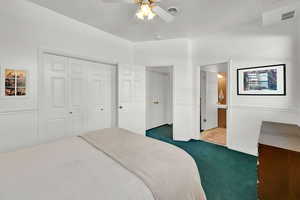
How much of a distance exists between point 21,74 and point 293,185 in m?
3.47

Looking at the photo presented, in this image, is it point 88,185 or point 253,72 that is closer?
point 88,185

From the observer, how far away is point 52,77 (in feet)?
8.35

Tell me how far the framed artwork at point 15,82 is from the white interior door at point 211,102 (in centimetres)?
451

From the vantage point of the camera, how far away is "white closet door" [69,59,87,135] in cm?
283

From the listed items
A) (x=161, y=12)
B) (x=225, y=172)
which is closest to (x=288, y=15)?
(x=161, y=12)

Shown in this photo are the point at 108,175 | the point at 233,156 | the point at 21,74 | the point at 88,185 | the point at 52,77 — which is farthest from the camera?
the point at 233,156

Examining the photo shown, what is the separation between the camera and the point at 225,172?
226 cm

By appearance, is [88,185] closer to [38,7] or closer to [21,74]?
[21,74]

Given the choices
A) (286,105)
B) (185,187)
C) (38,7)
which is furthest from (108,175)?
(286,105)

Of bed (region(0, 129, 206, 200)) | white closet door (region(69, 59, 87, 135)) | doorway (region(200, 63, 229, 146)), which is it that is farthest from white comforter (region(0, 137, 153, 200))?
doorway (region(200, 63, 229, 146))

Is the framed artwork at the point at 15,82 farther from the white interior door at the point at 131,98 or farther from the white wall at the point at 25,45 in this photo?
the white interior door at the point at 131,98

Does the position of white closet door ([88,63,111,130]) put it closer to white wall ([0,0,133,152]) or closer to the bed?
white wall ([0,0,133,152])

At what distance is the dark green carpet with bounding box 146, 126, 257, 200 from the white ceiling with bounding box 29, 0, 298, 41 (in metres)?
2.67

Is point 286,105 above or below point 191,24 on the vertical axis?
below
